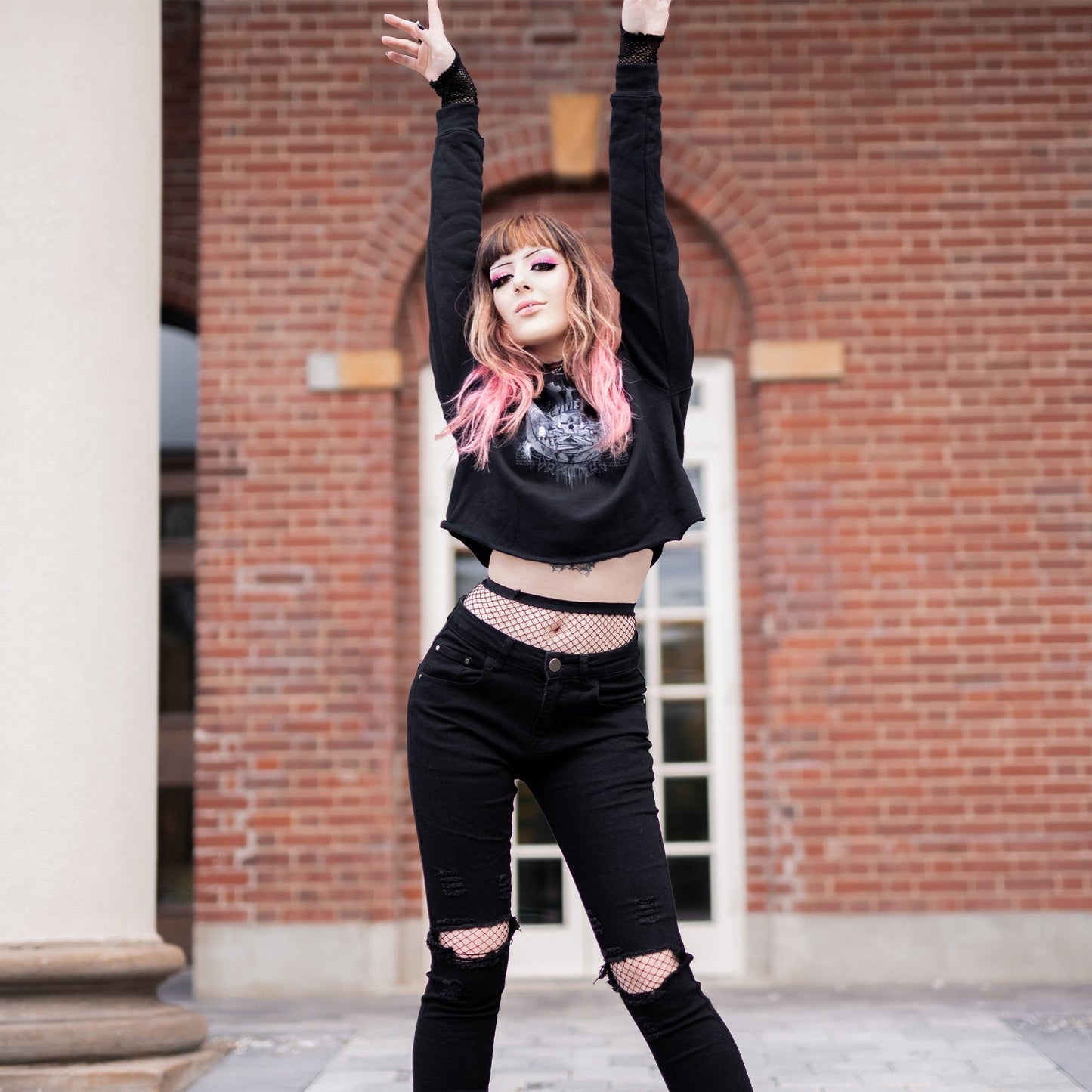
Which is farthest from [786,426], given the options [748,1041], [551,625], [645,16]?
[551,625]

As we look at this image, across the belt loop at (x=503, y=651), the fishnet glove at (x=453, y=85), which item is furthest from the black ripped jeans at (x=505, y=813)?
the fishnet glove at (x=453, y=85)

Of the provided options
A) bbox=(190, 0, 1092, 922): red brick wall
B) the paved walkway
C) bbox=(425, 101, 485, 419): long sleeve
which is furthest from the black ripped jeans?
bbox=(190, 0, 1092, 922): red brick wall

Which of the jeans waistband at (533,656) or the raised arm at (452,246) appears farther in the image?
the raised arm at (452,246)

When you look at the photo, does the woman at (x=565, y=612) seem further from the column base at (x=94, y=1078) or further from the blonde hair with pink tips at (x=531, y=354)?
the column base at (x=94, y=1078)

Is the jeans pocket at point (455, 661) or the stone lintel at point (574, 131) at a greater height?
the stone lintel at point (574, 131)

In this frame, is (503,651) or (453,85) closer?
(503,651)

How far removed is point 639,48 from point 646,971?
1470mm

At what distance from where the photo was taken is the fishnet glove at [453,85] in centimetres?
240

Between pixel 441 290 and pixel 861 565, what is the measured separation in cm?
351

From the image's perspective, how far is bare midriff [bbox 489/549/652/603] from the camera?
7.20 feet

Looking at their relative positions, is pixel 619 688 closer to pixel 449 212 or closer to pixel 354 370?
pixel 449 212

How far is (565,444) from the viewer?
7.29ft

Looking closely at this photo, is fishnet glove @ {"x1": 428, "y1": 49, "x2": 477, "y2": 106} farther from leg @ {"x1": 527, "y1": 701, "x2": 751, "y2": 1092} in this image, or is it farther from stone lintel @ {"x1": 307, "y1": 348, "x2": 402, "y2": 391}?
stone lintel @ {"x1": 307, "y1": 348, "x2": 402, "y2": 391}

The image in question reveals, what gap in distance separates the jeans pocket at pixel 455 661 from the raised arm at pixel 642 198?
1.93ft
